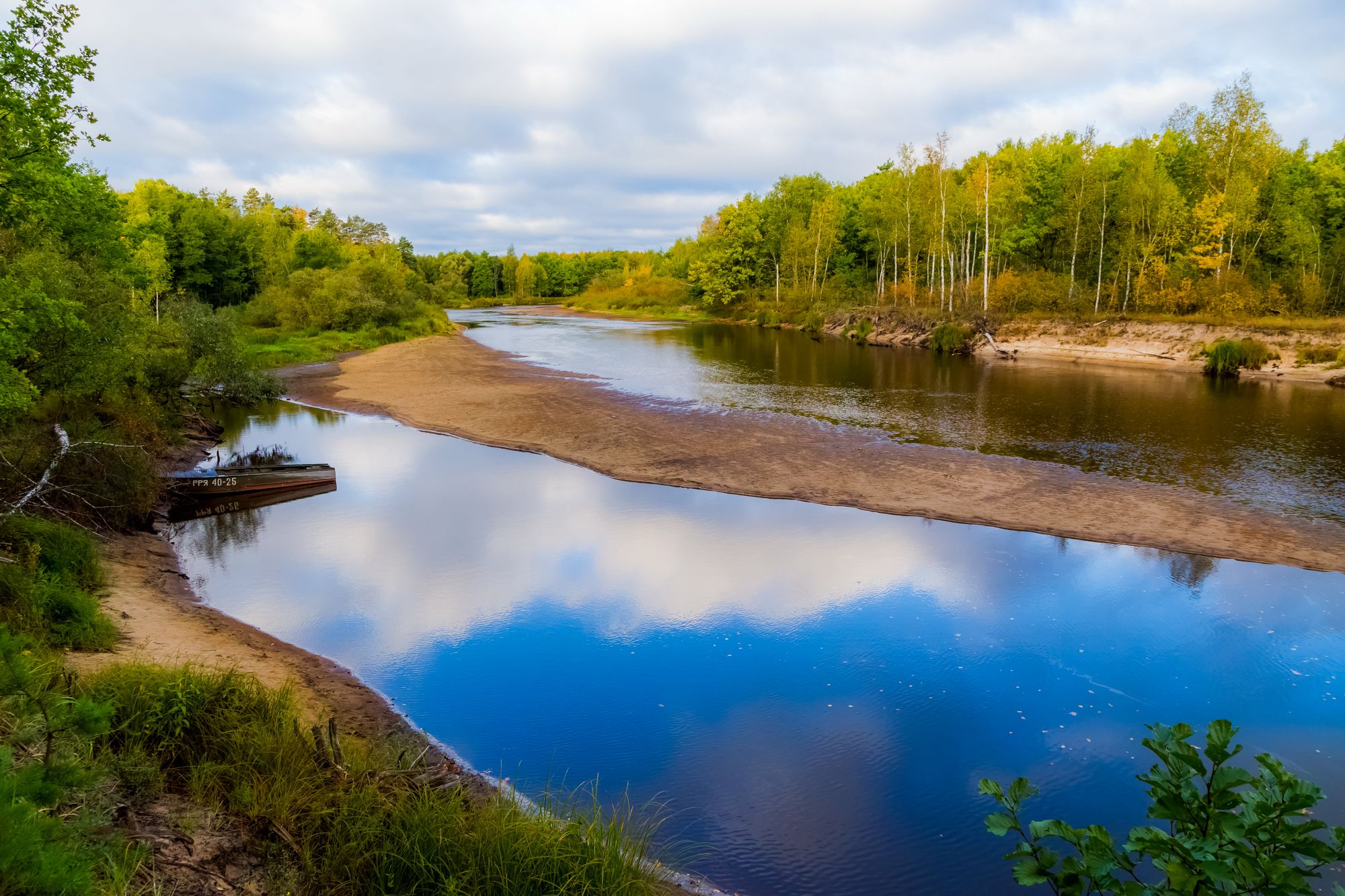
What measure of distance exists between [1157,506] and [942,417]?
11392mm

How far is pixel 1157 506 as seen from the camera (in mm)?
17281

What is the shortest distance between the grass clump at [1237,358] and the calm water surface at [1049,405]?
148cm

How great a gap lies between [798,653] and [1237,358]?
41264 mm

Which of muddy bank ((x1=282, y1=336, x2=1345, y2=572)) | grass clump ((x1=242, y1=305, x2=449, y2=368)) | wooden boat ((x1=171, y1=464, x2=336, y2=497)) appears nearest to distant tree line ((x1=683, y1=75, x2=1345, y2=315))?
muddy bank ((x1=282, y1=336, x2=1345, y2=572))

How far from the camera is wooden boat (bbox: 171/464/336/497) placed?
698 inches

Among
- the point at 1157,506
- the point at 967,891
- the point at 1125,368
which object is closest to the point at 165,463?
the point at 967,891

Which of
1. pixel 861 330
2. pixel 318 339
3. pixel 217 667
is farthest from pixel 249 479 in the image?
pixel 861 330

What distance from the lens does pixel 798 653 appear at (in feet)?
36.9

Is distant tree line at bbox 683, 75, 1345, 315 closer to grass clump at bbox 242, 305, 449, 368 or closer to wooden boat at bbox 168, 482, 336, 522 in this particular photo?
grass clump at bbox 242, 305, 449, 368

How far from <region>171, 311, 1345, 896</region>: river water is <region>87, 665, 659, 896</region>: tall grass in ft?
5.73

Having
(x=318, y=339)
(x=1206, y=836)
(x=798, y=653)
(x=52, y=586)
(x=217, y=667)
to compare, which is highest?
(x=318, y=339)

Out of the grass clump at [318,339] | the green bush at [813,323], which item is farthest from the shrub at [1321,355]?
the grass clump at [318,339]

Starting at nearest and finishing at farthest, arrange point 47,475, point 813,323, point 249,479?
point 47,475
point 249,479
point 813,323

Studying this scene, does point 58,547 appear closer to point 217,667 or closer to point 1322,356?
point 217,667
